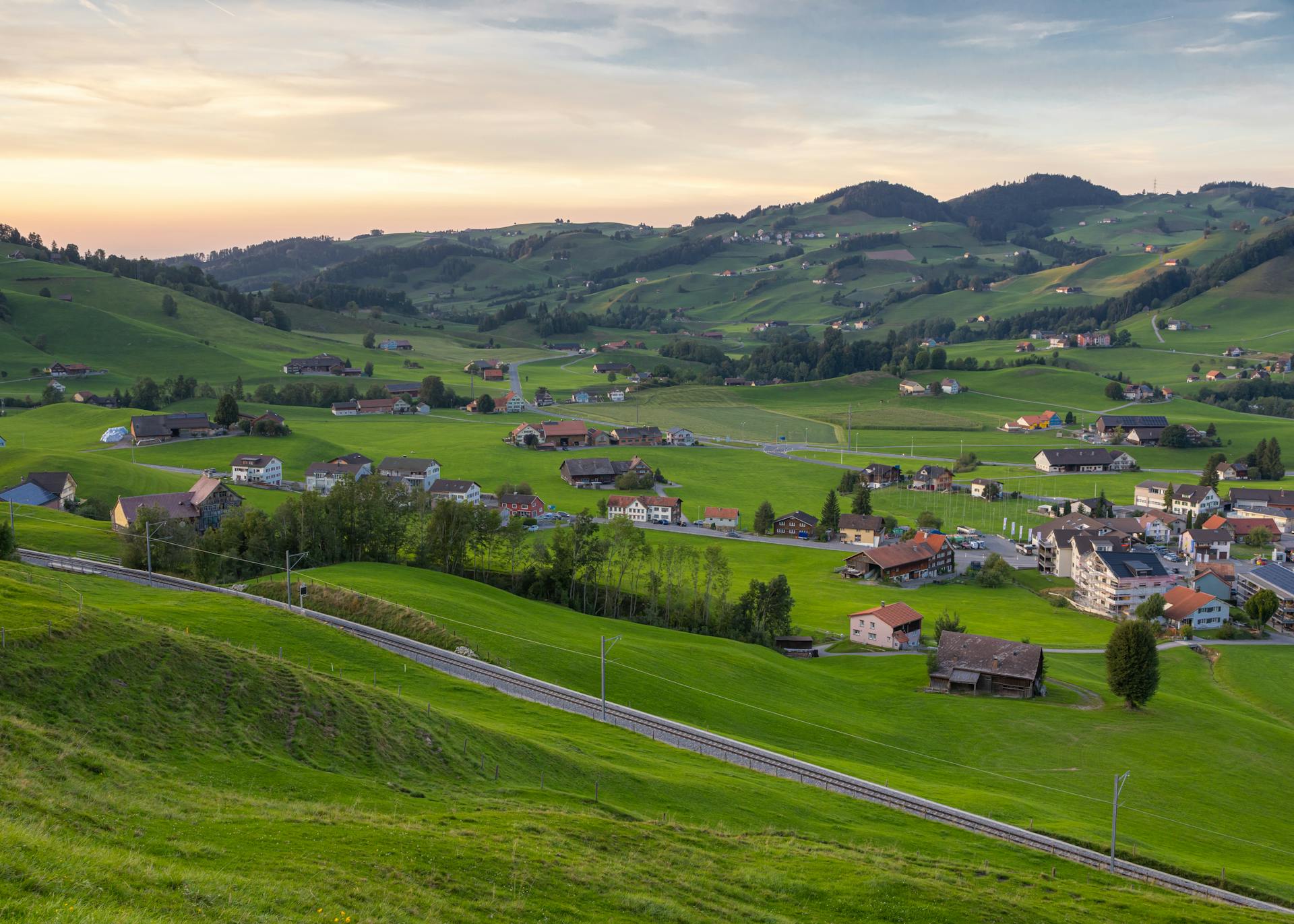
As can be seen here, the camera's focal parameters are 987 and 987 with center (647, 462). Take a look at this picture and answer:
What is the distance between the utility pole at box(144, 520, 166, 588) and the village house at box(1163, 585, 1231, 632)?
79.8 metres

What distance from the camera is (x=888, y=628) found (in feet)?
252

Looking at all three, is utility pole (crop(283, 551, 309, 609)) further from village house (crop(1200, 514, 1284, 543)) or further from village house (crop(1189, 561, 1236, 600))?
village house (crop(1200, 514, 1284, 543))

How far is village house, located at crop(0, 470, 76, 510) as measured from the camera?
92562mm

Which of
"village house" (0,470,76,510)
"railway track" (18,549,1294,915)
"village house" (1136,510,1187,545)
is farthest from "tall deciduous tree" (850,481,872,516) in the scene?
"village house" (0,470,76,510)

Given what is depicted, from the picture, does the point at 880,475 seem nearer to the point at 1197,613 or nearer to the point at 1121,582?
the point at 1121,582

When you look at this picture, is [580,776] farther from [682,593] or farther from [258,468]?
[258,468]

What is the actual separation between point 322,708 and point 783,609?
48192mm

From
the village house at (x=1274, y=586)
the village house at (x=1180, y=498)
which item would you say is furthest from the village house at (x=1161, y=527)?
the village house at (x=1274, y=586)

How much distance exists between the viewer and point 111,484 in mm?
102250

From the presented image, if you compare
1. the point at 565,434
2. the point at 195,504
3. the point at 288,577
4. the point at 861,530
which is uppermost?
the point at 288,577

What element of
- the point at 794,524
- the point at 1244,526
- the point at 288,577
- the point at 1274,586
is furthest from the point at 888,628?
the point at 1244,526

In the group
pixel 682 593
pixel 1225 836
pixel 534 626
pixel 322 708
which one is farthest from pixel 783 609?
pixel 322 708

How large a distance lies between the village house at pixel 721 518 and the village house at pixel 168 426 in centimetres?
7593

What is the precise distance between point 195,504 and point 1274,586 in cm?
9867
